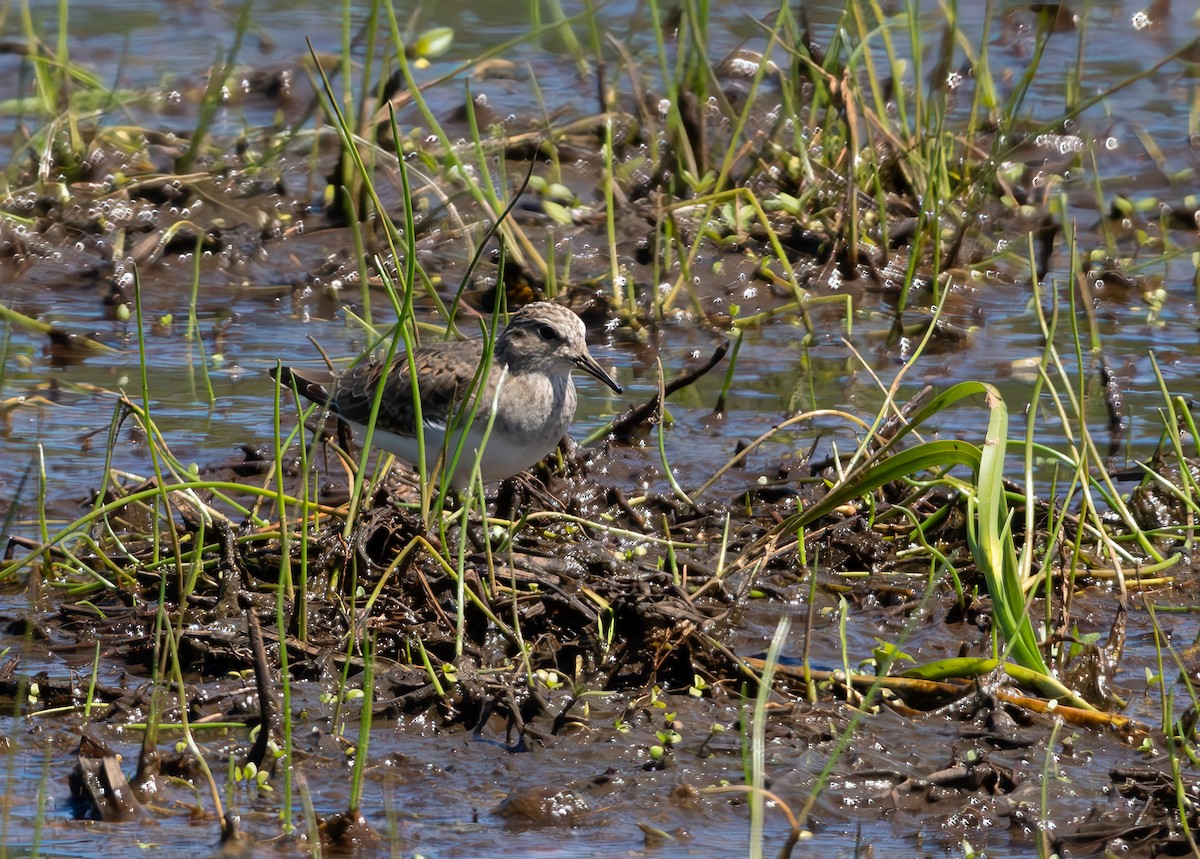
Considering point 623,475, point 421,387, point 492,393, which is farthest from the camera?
point 623,475

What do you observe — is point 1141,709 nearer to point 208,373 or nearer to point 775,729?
point 775,729

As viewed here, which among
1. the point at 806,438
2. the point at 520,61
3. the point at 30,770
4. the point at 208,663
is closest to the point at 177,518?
the point at 208,663

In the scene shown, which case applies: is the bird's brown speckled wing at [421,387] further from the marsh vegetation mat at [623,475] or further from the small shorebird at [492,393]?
the marsh vegetation mat at [623,475]

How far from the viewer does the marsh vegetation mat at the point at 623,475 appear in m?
4.75

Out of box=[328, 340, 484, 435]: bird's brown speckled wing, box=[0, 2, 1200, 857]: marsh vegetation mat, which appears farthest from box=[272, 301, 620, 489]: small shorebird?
box=[0, 2, 1200, 857]: marsh vegetation mat

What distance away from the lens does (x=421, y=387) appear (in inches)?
278

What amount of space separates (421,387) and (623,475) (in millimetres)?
964

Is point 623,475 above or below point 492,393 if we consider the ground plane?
below

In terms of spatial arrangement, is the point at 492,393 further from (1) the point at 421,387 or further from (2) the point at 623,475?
(2) the point at 623,475

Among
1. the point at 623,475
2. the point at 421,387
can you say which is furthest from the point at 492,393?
the point at 623,475

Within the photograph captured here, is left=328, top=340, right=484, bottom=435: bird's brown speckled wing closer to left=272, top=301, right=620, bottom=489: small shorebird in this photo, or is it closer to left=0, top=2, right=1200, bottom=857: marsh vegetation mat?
left=272, top=301, right=620, bottom=489: small shorebird

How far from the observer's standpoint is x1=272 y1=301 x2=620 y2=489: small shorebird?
21.2 ft

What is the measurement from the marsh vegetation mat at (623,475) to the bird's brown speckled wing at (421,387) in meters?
0.21

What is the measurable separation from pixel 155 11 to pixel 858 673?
36.0 feet
